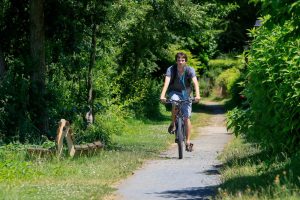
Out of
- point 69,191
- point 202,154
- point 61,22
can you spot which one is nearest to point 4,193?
point 69,191

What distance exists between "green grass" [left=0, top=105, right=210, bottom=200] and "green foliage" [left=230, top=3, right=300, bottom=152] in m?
2.29

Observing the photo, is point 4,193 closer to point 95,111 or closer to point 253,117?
point 253,117

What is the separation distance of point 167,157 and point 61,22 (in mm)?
4659

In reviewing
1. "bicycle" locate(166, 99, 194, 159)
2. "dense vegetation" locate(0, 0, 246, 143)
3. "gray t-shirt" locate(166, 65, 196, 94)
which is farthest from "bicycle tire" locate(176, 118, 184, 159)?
"dense vegetation" locate(0, 0, 246, 143)

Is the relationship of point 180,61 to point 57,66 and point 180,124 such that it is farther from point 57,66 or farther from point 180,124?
point 57,66

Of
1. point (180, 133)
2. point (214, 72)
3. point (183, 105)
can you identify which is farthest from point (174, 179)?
point (214, 72)

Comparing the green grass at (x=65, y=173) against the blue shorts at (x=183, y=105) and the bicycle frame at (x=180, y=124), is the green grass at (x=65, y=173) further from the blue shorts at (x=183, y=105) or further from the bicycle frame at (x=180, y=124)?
the blue shorts at (x=183, y=105)

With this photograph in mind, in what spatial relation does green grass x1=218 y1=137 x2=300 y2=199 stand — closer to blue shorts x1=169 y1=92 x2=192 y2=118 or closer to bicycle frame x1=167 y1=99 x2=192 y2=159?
bicycle frame x1=167 y1=99 x2=192 y2=159

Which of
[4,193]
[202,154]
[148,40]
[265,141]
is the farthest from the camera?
[148,40]

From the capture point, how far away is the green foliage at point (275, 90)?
888cm

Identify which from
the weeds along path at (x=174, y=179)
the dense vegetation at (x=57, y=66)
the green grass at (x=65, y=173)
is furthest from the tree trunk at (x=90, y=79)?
the weeds along path at (x=174, y=179)

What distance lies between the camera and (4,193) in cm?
862

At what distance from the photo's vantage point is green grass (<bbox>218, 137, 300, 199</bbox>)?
721 centimetres

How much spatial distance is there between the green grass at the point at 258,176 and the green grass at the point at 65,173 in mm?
1632
